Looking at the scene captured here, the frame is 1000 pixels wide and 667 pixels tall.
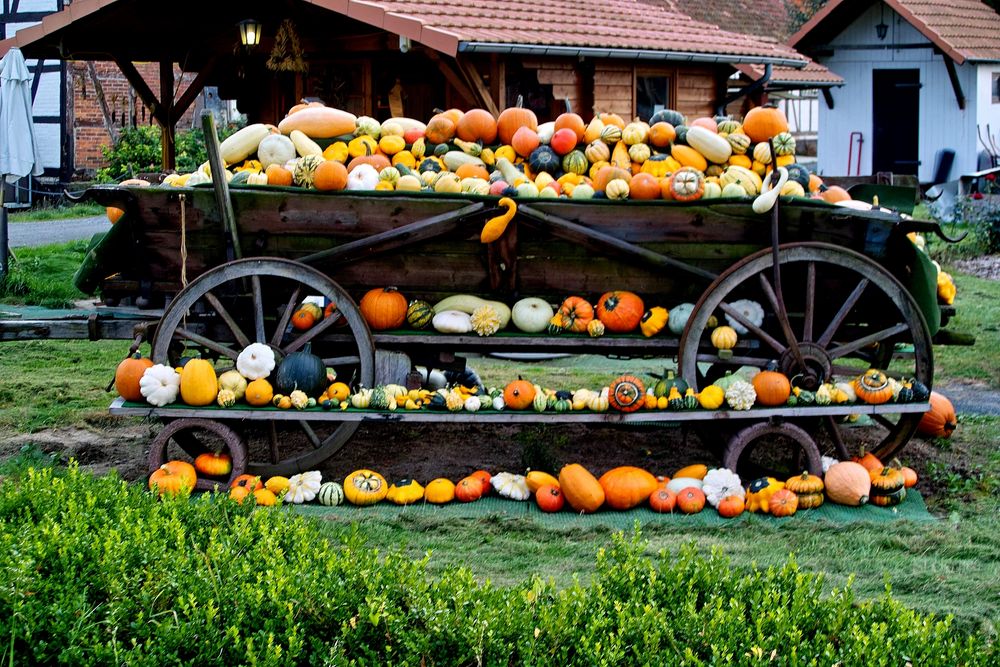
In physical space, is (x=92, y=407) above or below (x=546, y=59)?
below

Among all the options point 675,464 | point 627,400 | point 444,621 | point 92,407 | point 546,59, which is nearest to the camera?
point 444,621

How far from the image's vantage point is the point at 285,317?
20.4 feet

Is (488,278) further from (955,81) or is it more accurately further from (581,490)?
(955,81)

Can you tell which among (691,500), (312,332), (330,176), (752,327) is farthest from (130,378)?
(752,327)

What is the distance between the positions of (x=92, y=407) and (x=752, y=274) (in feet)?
15.5

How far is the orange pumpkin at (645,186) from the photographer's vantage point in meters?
6.31

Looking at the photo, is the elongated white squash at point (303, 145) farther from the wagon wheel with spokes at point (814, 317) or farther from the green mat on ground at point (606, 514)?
the wagon wheel with spokes at point (814, 317)

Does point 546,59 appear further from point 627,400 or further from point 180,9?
point 627,400

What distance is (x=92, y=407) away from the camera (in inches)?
321

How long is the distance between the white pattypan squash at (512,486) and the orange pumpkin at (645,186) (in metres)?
1.67

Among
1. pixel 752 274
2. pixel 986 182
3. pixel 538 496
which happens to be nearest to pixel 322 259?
pixel 538 496

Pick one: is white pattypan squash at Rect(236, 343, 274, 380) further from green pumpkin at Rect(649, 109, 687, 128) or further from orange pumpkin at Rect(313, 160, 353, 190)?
green pumpkin at Rect(649, 109, 687, 128)

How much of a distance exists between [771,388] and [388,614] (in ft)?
10.1

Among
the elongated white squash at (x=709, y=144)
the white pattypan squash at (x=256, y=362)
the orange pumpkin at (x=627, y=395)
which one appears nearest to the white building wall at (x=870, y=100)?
the elongated white squash at (x=709, y=144)
